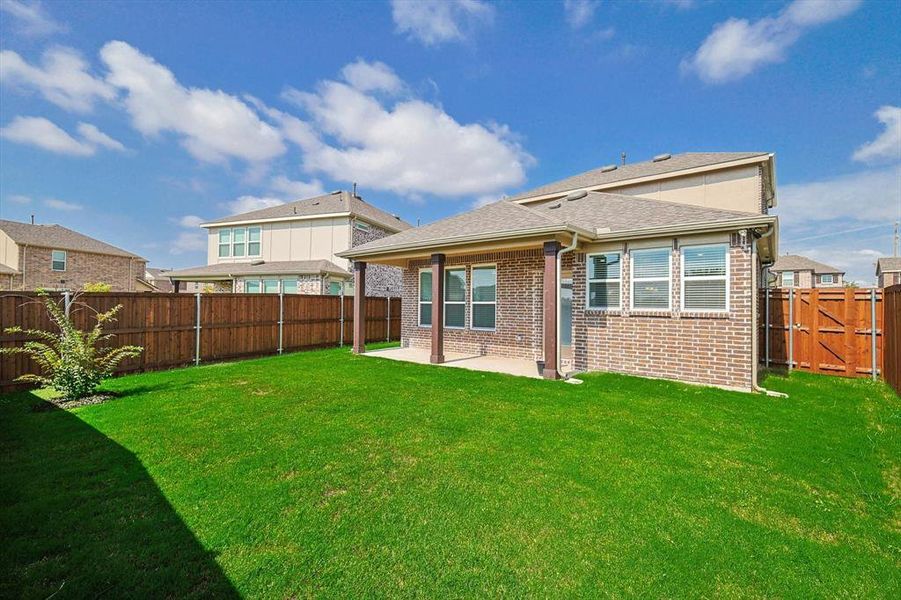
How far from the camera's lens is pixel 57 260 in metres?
23.7

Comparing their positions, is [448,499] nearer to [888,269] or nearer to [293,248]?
[293,248]

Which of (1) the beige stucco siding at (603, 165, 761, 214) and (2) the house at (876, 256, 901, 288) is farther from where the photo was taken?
(2) the house at (876, 256, 901, 288)

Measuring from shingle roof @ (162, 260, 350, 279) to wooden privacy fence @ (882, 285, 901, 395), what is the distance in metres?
17.7

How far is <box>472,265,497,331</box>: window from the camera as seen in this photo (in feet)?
35.8

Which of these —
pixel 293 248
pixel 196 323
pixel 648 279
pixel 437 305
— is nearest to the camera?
pixel 648 279

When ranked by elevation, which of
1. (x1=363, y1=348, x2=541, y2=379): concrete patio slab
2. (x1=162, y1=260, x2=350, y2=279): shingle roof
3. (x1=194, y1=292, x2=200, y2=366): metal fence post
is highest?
(x1=162, y1=260, x2=350, y2=279): shingle roof

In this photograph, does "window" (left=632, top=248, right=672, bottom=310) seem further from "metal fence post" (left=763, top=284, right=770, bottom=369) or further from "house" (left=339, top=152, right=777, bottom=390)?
"metal fence post" (left=763, top=284, right=770, bottom=369)

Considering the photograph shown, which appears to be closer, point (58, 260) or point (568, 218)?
point (568, 218)

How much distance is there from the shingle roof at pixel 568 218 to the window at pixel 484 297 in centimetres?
167

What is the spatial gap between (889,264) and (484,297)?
1896 inches

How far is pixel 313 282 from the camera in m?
17.9

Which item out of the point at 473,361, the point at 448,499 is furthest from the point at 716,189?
the point at 448,499

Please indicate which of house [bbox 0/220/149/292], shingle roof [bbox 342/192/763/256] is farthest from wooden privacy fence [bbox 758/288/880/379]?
house [bbox 0/220/149/292]

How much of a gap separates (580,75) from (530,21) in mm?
2912
